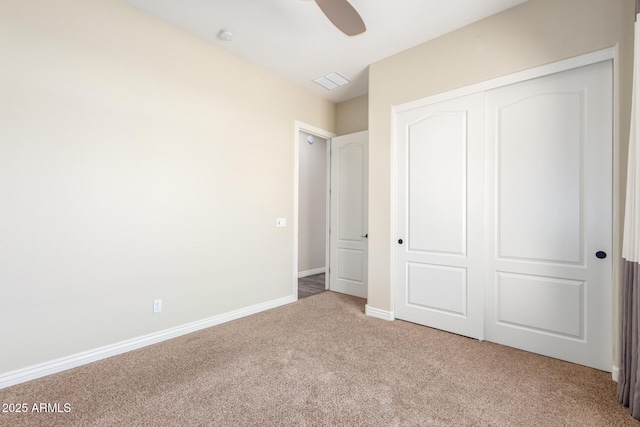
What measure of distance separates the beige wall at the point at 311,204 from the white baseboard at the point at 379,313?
7.72ft

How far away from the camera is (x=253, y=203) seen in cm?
342

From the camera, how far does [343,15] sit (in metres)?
1.88

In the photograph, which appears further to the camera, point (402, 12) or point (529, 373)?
point (402, 12)

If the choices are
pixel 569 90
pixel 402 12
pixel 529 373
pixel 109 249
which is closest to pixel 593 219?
pixel 569 90

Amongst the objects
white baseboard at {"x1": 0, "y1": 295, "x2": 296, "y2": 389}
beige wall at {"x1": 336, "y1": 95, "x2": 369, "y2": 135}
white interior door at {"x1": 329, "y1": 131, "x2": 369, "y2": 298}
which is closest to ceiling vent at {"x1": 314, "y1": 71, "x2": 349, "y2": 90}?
beige wall at {"x1": 336, "y1": 95, "x2": 369, "y2": 135}

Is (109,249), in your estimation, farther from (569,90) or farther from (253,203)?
(569,90)

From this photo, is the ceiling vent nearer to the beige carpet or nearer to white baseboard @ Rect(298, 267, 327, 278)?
the beige carpet

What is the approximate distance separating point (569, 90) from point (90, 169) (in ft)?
12.5

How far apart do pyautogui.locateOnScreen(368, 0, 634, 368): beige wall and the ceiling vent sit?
19.8 inches

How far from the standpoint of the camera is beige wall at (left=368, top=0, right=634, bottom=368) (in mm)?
2018

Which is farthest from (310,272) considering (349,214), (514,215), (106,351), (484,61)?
(484,61)

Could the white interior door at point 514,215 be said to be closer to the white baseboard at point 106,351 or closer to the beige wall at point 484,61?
the beige wall at point 484,61

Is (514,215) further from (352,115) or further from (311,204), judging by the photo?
(311,204)

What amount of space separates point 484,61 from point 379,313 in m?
2.72
